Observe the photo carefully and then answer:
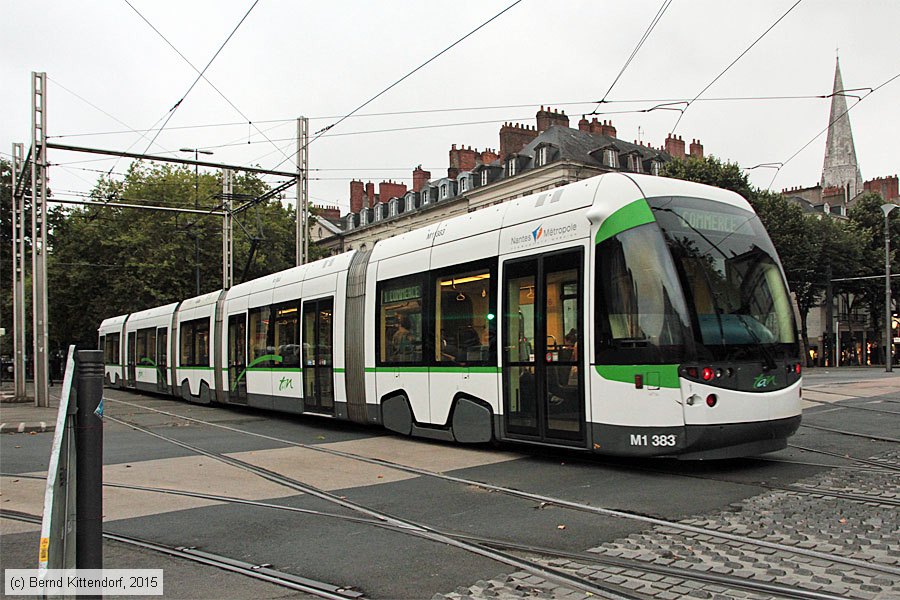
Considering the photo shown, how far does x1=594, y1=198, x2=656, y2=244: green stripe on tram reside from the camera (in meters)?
8.54

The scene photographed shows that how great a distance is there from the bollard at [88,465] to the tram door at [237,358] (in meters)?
15.5

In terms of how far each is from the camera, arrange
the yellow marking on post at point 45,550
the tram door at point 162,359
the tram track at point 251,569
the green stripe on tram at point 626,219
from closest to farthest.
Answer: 1. the yellow marking on post at point 45,550
2. the tram track at point 251,569
3. the green stripe on tram at point 626,219
4. the tram door at point 162,359

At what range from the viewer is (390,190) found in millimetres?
71625

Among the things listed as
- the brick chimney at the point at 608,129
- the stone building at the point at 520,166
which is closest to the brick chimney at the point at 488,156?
the stone building at the point at 520,166

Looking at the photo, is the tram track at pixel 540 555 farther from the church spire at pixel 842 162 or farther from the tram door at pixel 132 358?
the church spire at pixel 842 162

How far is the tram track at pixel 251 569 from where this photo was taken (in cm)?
486

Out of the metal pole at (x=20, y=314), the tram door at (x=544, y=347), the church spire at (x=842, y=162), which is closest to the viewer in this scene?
the tram door at (x=544, y=347)

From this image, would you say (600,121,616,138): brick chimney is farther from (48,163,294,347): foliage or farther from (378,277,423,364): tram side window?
(378,277,423,364): tram side window

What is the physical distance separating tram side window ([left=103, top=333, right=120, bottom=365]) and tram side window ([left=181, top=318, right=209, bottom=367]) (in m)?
10.4

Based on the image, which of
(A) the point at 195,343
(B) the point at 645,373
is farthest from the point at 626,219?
(A) the point at 195,343

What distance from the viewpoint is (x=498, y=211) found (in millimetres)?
10828

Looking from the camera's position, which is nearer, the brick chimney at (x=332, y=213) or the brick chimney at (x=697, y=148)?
the brick chimney at (x=697, y=148)

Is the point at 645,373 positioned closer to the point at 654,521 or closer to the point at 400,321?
the point at 654,521

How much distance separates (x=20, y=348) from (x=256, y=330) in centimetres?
1084
